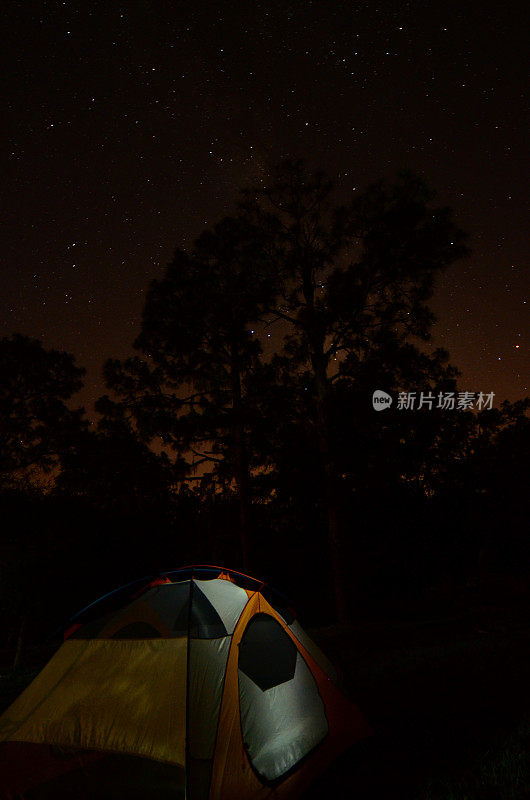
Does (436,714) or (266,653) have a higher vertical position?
(266,653)

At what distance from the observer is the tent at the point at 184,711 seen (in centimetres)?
454

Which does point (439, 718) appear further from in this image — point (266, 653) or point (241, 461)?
point (241, 461)

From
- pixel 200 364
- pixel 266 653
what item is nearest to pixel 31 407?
pixel 200 364

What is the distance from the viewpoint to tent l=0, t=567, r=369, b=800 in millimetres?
4543

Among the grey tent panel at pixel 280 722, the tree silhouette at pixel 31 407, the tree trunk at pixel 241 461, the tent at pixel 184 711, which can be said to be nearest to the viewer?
the tent at pixel 184 711

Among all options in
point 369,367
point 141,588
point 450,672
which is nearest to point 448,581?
point 369,367

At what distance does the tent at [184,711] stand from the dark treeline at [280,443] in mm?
8787

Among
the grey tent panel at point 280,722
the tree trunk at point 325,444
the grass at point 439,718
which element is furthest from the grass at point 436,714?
the tree trunk at point 325,444

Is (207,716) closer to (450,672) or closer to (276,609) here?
(276,609)

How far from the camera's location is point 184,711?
4.59m

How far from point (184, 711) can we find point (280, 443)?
43.0ft

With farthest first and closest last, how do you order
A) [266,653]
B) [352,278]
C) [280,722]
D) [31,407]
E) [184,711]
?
[31,407]
[352,278]
[266,653]
[280,722]
[184,711]

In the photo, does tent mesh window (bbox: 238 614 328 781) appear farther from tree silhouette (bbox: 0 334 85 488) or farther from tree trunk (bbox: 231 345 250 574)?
tree silhouette (bbox: 0 334 85 488)

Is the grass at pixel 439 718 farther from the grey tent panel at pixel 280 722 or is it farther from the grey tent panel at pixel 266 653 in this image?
the grey tent panel at pixel 266 653
